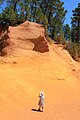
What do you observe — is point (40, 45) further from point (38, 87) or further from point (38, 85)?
point (38, 87)

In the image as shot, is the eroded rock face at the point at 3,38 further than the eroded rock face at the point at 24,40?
Yes

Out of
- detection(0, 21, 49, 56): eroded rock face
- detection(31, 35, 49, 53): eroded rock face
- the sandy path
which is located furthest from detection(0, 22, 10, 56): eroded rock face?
detection(31, 35, 49, 53): eroded rock face

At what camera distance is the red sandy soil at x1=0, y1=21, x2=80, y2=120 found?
2133 centimetres

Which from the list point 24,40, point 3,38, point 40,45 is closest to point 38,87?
point 40,45

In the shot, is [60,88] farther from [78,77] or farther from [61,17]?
[61,17]

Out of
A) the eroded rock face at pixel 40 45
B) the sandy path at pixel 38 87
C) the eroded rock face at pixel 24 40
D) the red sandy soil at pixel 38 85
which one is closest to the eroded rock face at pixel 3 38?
the eroded rock face at pixel 24 40

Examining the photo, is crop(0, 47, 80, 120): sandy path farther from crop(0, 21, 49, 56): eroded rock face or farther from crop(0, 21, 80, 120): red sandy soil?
crop(0, 21, 49, 56): eroded rock face

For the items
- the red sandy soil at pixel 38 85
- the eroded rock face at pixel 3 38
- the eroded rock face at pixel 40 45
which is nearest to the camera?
the red sandy soil at pixel 38 85

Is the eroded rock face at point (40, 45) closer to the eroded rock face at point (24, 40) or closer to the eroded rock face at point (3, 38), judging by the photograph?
the eroded rock face at point (24, 40)

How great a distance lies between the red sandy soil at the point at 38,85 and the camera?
70.0 ft

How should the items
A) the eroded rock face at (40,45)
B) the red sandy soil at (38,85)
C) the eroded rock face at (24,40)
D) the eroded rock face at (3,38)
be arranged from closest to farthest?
the red sandy soil at (38,85) → the eroded rock face at (24,40) → the eroded rock face at (3,38) → the eroded rock face at (40,45)

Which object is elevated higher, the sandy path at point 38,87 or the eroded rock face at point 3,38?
the eroded rock face at point 3,38

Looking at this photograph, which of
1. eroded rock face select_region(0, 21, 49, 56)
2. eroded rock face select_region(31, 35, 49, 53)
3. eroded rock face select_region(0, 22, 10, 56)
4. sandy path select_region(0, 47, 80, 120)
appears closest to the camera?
sandy path select_region(0, 47, 80, 120)

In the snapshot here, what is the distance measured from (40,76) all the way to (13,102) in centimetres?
990
